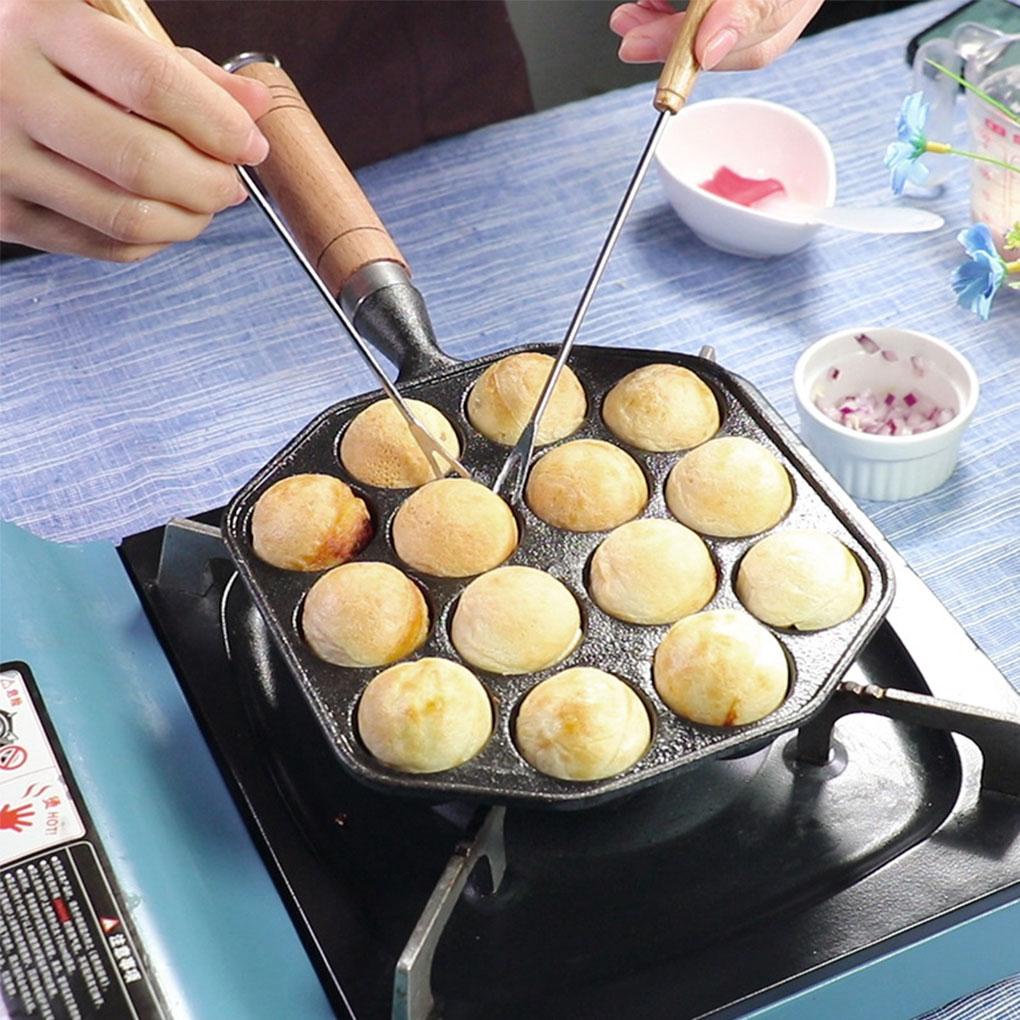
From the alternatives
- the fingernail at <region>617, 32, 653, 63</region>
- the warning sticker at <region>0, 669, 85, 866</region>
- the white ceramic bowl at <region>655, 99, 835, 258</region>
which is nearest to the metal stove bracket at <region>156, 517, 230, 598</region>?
the warning sticker at <region>0, 669, 85, 866</region>

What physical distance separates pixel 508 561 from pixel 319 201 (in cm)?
35

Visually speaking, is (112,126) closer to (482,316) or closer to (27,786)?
(27,786)

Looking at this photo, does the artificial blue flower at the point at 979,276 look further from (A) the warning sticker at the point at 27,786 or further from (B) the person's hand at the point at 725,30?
(A) the warning sticker at the point at 27,786

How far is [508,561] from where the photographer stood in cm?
102

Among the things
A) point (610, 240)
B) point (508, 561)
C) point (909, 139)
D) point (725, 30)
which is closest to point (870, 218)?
point (909, 139)

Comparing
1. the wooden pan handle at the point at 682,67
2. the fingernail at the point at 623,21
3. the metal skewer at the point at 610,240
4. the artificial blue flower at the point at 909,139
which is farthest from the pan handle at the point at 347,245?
the artificial blue flower at the point at 909,139

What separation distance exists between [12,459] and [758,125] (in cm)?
95

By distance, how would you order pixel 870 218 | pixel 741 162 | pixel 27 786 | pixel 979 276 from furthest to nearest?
pixel 741 162
pixel 870 218
pixel 979 276
pixel 27 786

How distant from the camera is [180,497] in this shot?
4.69 feet

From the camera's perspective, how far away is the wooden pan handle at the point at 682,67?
103 centimetres

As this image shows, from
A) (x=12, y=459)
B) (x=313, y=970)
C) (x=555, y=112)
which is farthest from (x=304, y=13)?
(x=313, y=970)

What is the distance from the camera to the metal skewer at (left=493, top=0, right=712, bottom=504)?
1.04 metres

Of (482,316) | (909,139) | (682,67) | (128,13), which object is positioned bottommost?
(482,316)

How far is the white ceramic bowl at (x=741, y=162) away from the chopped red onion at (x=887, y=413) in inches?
10.9
